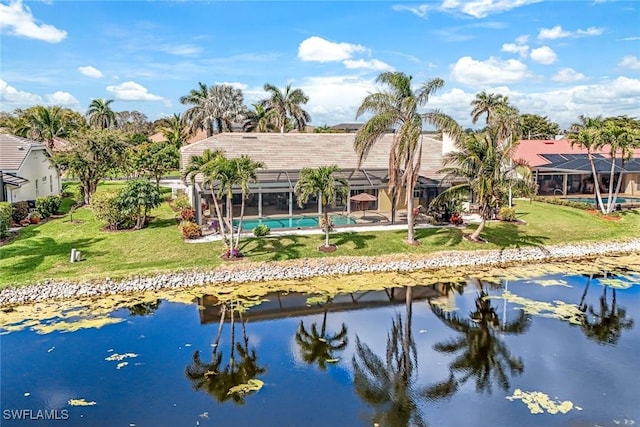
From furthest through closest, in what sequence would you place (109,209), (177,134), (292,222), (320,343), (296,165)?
(177,134) → (296,165) → (292,222) → (109,209) → (320,343)

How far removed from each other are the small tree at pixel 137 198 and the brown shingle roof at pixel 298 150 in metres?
5.11

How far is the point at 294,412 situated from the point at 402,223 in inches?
737

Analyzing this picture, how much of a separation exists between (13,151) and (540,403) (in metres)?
33.2

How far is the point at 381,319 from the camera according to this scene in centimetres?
1706

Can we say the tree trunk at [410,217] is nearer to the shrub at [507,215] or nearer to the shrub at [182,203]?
the shrub at [507,215]

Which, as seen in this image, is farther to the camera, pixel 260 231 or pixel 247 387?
pixel 260 231

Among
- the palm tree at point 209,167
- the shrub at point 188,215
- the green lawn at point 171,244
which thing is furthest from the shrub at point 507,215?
the shrub at point 188,215

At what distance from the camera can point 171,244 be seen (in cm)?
2347

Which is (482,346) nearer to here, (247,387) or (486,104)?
(247,387)

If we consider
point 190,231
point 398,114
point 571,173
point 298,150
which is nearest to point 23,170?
point 190,231

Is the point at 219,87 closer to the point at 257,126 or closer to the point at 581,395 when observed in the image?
the point at 257,126

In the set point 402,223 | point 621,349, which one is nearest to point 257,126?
point 402,223

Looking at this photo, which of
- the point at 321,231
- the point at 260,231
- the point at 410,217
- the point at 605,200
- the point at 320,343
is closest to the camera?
the point at 320,343

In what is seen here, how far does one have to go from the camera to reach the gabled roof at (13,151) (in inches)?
1173
